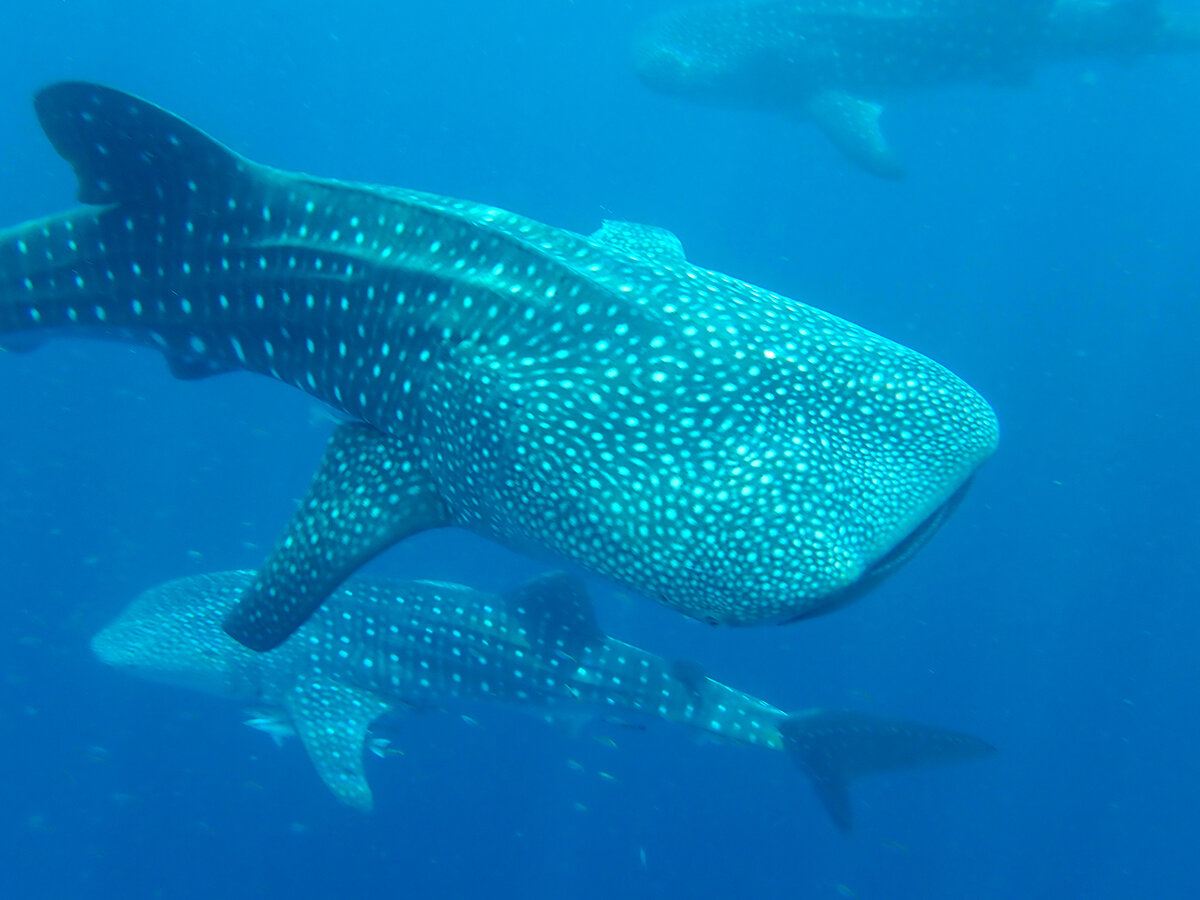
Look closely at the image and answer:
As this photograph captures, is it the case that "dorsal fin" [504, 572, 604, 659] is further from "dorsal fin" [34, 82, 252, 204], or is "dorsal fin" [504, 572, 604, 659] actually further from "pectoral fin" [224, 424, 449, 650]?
"dorsal fin" [34, 82, 252, 204]

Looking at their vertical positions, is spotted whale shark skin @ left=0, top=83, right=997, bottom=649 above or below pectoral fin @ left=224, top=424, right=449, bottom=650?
above

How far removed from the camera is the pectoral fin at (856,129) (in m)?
11.8

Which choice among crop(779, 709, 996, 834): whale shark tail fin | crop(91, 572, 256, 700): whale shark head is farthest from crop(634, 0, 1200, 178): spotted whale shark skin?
crop(91, 572, 256, 700): whale shark head

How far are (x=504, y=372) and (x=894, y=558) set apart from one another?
1.55 metres

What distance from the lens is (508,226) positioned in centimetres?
363

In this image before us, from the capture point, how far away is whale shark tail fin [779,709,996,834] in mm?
6336

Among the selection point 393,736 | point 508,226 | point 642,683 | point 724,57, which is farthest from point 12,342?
point 724,57

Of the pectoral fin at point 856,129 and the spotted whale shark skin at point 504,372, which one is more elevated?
the pectoral fin at point 856,129

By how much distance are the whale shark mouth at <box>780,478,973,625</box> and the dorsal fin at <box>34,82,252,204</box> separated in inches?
118

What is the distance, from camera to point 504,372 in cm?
324

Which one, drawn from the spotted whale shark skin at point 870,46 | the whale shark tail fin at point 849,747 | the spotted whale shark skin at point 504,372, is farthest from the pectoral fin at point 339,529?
the spotted whale shark skin at point 870,46

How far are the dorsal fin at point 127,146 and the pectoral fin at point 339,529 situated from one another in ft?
4.53

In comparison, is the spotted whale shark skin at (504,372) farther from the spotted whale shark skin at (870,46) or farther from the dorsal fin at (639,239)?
the spotted whale shark skin at (870,46)

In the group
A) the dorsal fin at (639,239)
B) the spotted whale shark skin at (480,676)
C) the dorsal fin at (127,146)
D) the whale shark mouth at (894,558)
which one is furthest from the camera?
the spotted whale shark skin at (480,676)
